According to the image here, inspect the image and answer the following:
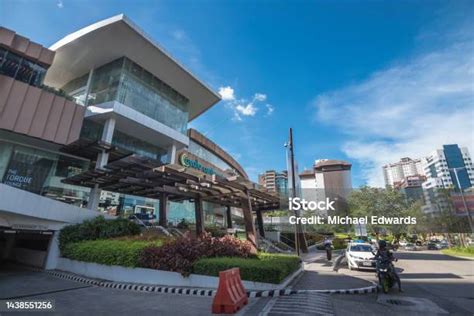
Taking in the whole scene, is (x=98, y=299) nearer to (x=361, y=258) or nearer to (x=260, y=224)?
(x=361, y=258)

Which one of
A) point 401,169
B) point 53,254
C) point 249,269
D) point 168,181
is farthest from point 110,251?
point 401,169

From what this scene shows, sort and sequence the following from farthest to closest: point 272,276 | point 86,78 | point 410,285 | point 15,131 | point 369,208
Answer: point 369,208
point 86,78
point 15,131
point 410,285
point 272,276

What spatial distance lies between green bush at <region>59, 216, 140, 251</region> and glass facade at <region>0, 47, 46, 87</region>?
11400 mm

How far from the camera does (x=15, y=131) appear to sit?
620 inches

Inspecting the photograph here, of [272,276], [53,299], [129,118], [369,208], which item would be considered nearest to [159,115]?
[129,118]

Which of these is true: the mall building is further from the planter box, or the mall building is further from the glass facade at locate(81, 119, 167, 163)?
the planter box

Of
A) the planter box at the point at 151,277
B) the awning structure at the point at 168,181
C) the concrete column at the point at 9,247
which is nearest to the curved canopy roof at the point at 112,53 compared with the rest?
the awning structure at the point at 168,181

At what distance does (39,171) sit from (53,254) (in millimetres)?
6751

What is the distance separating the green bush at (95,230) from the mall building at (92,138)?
3.13ft

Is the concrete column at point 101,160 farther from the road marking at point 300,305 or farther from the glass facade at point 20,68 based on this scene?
the road marking at point 300,305

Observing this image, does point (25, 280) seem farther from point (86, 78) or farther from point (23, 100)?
point (86, 78)

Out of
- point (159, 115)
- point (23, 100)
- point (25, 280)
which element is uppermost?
point (159, 115)

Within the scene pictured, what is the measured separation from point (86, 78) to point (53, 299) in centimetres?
2165

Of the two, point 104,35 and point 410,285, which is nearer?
point 410,285
